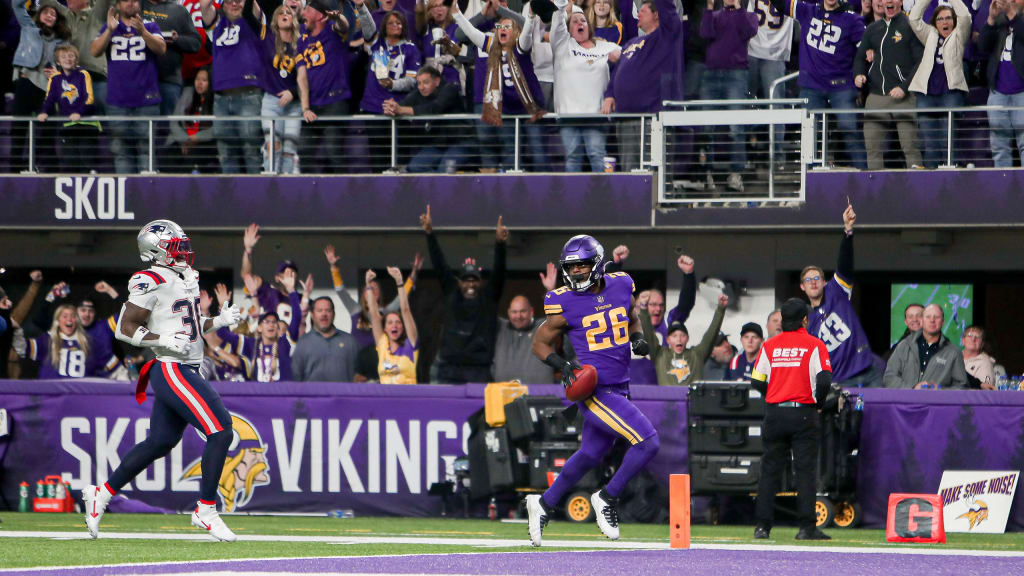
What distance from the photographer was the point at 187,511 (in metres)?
14.5

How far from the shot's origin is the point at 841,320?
13.1m

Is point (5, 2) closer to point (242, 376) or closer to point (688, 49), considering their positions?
point (242, 376)

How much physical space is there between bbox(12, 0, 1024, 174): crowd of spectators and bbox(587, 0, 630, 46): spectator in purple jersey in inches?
0.8

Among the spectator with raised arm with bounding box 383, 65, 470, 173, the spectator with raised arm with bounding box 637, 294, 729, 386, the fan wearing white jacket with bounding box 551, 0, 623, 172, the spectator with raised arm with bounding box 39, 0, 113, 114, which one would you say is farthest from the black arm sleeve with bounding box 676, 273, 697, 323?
the spectator with raised arm with bounding box 39, 0, 113, 114

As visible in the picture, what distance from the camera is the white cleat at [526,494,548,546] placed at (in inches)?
381

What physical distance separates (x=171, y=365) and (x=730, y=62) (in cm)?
789

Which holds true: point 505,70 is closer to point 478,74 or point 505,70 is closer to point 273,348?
point 478,74

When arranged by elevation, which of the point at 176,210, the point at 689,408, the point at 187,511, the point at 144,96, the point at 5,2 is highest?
the point at 5,2

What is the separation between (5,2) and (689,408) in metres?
10.3

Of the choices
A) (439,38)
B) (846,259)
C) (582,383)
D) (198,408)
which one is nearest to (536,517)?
(582,383)

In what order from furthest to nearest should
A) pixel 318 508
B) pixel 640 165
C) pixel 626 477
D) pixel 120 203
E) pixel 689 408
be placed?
1. pixel 120 203
2. pixel 640 165
3. pixel 318 508
4. pixel 689 408
5. pixel 626 477

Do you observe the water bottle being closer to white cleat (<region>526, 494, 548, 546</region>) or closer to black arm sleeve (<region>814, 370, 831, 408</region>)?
white cleat (<region>526, 494, 548, 546</region>)

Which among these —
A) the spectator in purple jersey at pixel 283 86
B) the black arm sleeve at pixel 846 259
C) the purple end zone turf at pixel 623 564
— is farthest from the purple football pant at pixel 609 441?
the spectator in purple jersey at pixel 283 86

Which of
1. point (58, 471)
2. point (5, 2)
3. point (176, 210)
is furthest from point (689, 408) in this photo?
point (5, 2)
